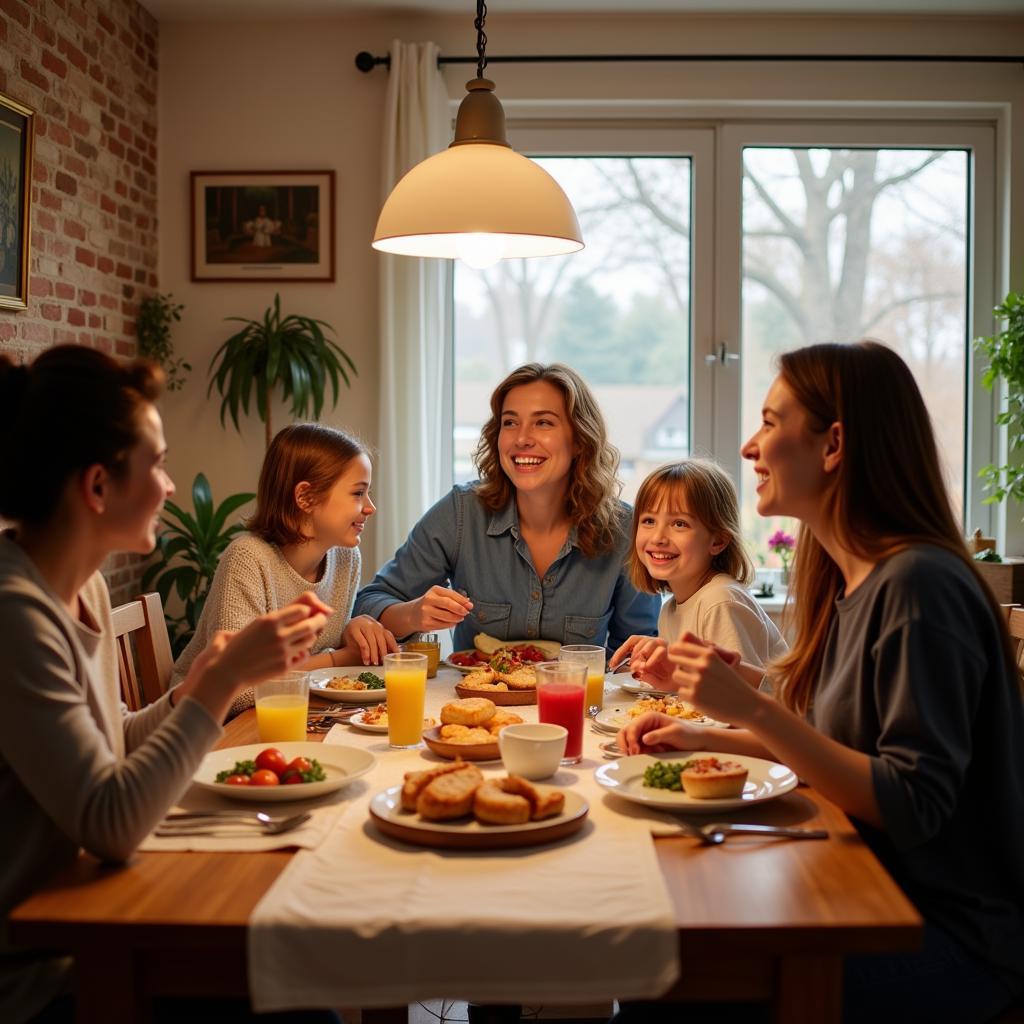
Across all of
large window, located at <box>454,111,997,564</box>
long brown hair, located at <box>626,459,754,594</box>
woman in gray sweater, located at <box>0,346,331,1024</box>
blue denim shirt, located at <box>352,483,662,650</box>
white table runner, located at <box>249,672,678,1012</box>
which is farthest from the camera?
large window, located at <box>454,111,997,564</box>

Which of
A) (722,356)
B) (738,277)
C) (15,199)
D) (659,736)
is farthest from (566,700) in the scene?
(738,277)

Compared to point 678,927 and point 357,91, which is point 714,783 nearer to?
point 678,927

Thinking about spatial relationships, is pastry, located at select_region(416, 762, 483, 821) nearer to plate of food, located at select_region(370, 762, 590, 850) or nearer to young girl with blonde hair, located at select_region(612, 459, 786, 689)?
plate of food, located at select_region(370, 762, 590, 850)

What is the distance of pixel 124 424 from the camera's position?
137cm

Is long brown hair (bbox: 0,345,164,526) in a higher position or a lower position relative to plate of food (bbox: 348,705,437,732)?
higher

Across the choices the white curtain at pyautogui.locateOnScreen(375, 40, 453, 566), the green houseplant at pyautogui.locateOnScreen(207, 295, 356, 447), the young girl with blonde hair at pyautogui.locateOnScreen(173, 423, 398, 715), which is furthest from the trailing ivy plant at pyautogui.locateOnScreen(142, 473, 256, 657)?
the young girl with blonde hair at pyautogui.locateOnScreen(173, 423, 398, 715)


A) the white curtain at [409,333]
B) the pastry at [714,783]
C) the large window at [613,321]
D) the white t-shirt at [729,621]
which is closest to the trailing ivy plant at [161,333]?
the white curtain at [409,333]

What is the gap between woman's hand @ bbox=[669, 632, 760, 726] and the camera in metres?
1.41

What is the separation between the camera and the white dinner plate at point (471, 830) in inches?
50.5

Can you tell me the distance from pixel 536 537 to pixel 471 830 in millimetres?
1514

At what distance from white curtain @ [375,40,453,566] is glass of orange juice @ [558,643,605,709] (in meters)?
2.39

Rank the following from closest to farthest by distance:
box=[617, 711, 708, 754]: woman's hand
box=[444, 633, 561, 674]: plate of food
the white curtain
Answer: box=[617, 711, 708, 754]: woman's hand, box=[444, 633, 561, 674]: plate of food, the white curtain

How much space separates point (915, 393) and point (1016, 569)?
280 cm

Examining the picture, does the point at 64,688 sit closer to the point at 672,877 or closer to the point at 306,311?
the point at 672,877
